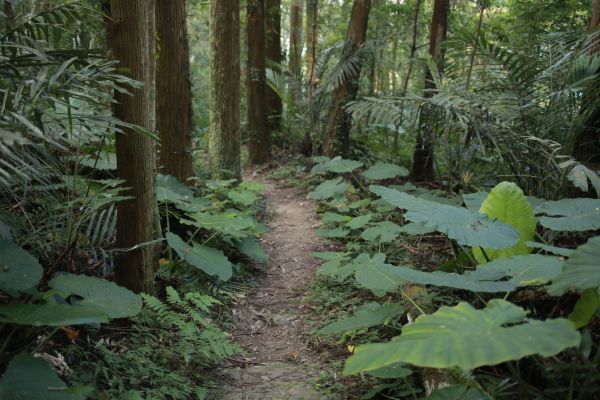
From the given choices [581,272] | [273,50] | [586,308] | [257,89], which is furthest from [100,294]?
[273,50]

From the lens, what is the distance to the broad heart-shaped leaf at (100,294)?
7.92 feet

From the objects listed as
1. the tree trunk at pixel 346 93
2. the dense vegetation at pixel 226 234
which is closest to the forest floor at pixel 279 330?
the dense vegetation at pixel 226 234

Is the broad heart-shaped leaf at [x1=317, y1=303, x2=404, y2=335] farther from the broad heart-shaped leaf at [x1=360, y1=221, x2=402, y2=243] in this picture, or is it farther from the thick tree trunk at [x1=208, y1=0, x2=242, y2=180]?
the thick tree trunk at [x1=208, y1=0, x2=242, y2=180]

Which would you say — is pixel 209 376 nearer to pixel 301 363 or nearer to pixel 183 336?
pixel 183 336

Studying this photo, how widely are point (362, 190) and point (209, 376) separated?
449cm

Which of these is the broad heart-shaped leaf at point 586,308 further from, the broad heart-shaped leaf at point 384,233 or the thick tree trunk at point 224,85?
the thick tree trunk at point 224,85

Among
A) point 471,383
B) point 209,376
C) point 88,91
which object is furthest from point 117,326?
point 471,383

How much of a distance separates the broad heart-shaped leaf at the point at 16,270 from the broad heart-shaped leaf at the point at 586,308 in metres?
2.44

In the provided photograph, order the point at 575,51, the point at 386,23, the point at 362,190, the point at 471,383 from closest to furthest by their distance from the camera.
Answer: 1. the point at 471,383
2. the point at 575,51
3. the point at 362,190
4. the point at 386,23

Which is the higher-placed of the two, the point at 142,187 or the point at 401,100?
the point at 401,100

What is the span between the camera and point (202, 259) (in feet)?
12.5

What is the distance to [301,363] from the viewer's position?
3.29 meters

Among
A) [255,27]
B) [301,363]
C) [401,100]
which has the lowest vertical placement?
[301,363]

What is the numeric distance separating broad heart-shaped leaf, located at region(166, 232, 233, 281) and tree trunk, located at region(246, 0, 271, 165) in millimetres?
6196
